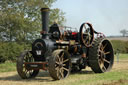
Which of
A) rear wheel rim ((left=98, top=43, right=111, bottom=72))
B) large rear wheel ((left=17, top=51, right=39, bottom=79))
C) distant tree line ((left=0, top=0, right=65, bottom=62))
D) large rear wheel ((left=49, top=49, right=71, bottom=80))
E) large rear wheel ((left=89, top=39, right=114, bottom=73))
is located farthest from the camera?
distant tree line ((left=0, top=0, right=65, bottom=62))

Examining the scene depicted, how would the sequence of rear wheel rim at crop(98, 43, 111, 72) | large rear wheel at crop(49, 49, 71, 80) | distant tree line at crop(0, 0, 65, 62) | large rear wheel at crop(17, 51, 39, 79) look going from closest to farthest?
large rear wheel at crop(49, 49, 71, 80)
large rear wheel at crop(17, 51, 39, 79)
rear wheel rim at crop(98, 43, 111, 72)
distant tree line at crop(0, 0, 65, 62)

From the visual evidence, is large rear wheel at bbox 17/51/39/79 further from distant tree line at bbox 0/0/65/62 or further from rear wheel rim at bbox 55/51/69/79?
distant tree line at bbox 0/0/65/62

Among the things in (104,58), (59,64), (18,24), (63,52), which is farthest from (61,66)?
(18,24)

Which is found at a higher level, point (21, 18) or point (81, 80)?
point (21, 18)

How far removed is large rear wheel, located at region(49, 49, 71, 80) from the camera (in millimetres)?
9172

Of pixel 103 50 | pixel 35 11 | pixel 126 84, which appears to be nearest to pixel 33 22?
pixel 35 11

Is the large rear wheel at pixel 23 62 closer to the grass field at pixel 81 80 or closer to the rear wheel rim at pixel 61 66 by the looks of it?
the grass field at pixel 81 80

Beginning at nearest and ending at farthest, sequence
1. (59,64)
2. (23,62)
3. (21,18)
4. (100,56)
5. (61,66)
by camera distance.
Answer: (59,64) → (61,66) → (23,62) → (100,56) → (21,18)

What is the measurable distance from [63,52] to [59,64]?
24.6 inches

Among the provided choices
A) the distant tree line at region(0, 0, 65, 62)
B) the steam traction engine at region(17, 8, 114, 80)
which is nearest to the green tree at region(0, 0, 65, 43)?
the distant tree line at region(0, 0, 65, 62)

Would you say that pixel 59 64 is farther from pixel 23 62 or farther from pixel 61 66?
pixel 23 62

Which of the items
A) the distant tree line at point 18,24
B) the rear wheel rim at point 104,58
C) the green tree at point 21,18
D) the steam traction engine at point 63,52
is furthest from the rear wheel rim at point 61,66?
the green tree at point 21,18

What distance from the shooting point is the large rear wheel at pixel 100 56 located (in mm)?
11492

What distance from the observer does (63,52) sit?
10055 mm
